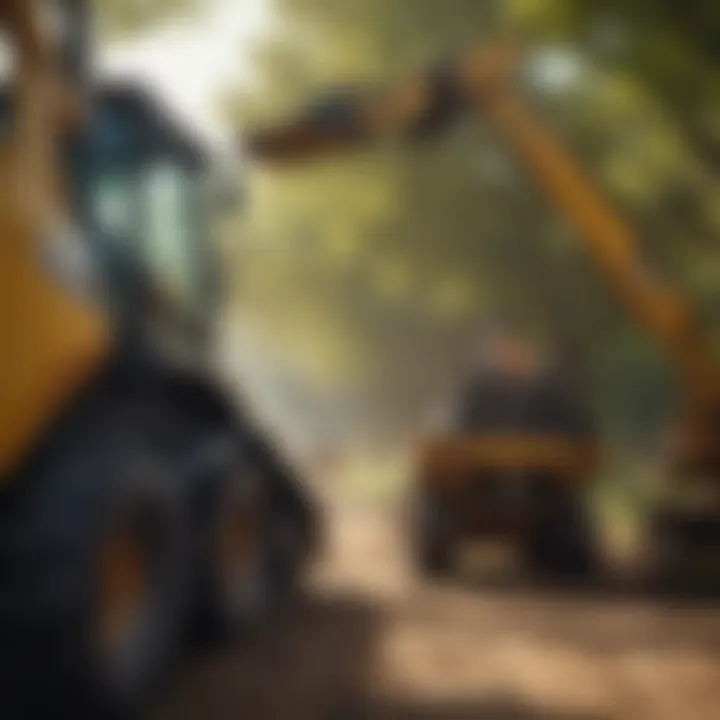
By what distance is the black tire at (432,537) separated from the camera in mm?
2516

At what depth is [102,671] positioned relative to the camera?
1219mm

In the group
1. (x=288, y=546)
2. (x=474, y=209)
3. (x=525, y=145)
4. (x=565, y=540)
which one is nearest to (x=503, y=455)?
(x=565, y=540)

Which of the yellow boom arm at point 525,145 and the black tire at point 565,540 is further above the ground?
the yellow boom arm at point 525,145

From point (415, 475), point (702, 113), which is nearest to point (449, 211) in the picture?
point (702, 113)

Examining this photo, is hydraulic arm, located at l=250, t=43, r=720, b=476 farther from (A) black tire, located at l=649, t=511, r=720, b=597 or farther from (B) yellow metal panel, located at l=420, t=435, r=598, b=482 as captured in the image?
(B) yellow metal panel, located at l=420, t=435, r=598, b=482

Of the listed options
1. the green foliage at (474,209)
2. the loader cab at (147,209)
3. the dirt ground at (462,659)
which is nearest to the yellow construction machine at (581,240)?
the green foliage at (474,209)

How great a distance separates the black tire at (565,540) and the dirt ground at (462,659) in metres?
0.14

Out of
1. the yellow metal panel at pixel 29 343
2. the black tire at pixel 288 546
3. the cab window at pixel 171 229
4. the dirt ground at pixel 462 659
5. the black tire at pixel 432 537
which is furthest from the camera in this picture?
the black tire at pixel 432 537

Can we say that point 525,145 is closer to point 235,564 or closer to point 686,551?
point 686,551

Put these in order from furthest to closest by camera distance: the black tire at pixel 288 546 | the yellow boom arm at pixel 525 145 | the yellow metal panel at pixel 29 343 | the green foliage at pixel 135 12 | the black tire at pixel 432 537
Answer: the black tire at pixel 432 537
the yellow boom arm at pixel 525 145
the black tire at pixel 288 546
the green foliage at pixel 135 12
the yellow metal panel at pixel 29 343

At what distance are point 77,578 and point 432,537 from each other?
1417 millimetres

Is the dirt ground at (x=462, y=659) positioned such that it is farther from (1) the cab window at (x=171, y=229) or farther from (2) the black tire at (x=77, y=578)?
(1) the cab window at (x=171, y=229)

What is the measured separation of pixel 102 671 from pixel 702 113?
81.5 inches

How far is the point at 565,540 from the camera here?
2514mm
